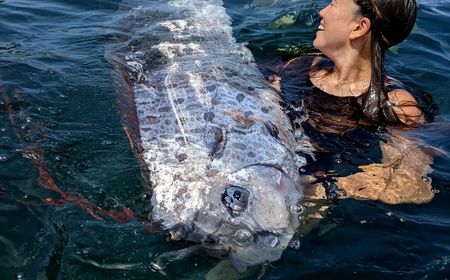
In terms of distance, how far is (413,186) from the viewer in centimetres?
342

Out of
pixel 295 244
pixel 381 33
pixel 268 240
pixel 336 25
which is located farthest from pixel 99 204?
pixel 381 33

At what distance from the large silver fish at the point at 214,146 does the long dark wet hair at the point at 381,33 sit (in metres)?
0.68

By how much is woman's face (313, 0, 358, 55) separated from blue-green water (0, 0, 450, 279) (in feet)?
2.90

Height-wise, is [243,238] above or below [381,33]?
below

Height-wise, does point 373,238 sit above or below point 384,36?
below

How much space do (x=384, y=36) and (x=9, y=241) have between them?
2805 millimetres

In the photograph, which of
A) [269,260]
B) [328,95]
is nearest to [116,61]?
[328,95]

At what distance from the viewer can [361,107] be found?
402cm

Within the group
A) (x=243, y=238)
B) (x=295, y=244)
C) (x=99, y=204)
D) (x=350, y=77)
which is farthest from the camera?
(x=350, y=77)

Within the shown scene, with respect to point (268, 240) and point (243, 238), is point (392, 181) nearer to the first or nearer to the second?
point (268, 240)

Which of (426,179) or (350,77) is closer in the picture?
(426,179)

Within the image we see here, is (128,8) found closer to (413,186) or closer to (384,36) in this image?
(384,36)

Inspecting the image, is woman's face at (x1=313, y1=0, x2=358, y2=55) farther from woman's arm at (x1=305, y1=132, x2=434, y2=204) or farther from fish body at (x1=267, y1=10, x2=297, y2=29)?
fish body at (x1=267, y1=10, x2=297, y2=29)

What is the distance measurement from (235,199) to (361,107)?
165 centimetres
